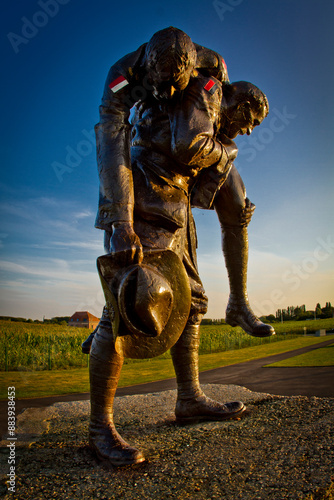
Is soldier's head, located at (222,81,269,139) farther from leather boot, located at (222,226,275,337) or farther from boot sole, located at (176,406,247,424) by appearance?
boot sole, located at (176,406,247,424)

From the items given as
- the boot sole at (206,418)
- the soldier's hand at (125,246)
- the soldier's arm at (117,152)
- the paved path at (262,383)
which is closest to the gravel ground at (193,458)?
the boot sole at (206,418)

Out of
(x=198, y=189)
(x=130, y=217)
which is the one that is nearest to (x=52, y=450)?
(x=130, y=217)

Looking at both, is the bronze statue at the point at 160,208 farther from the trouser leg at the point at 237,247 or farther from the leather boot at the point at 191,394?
the trouser leg at the point at 237,247

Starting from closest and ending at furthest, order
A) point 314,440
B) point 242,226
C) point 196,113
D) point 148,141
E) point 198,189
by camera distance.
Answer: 1. point 314,440
2. point 196,113
3. point 148,141
4. point 198,189
5. point 242,226

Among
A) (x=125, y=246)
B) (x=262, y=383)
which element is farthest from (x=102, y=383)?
(x=262, y=383)

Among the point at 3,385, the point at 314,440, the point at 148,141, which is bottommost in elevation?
the point at 3,385

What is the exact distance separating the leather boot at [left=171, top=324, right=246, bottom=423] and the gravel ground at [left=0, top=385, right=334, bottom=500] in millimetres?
93

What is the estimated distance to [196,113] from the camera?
2064mm

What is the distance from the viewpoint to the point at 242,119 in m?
2.53

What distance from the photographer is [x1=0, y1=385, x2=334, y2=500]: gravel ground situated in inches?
54.7

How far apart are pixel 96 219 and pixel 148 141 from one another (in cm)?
61

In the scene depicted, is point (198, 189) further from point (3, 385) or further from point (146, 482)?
point (3, 385)

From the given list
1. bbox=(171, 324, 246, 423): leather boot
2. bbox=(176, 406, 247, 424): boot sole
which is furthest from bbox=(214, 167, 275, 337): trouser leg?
bbox=(176, 406, 247, 424): boot sole

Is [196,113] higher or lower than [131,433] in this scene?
higher
